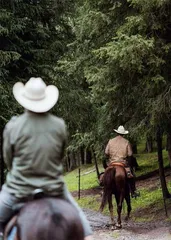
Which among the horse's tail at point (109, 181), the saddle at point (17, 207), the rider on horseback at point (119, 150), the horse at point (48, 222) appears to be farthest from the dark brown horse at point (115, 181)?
the horse at point (48, 222)

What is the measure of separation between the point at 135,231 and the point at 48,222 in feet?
30.7

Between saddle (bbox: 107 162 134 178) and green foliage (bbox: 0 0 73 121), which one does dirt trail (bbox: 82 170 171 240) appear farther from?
green foliage (bbox: 0 0 73 121)

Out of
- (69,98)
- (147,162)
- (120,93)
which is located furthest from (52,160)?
(147,162)

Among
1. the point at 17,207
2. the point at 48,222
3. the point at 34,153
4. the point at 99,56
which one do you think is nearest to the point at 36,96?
the point at 34,153

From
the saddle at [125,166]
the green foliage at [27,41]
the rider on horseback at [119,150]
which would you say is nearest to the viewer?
the rider on horseback at [119,150]

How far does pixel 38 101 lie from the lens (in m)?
3.82

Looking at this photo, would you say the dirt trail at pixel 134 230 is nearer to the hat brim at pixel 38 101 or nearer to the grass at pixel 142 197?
the grass at pixel 142 197

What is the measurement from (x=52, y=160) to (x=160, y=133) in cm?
1003

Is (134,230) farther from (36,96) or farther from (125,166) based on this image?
(36,96)

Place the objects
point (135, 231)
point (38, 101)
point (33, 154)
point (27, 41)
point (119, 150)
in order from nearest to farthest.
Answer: point (33, 154) → point (38, 101) → point (135, 231) → point (119, 150) → point (27, 41)

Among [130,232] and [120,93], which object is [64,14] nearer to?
[120,93]

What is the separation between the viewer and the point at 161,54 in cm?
1190

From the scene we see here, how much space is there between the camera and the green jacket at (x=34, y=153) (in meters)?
3.63

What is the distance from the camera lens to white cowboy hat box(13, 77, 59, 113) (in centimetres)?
374
